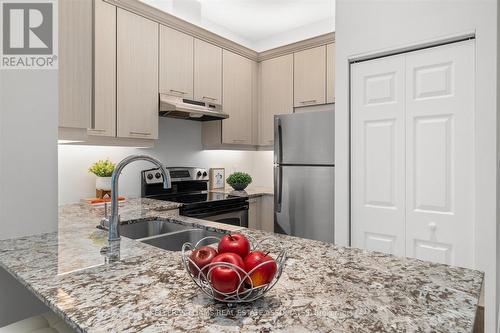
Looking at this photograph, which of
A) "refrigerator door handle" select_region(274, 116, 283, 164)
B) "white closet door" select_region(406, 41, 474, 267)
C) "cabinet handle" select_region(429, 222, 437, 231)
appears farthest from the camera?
"refrigerator door handle" select_region(274, 116, 283, 164)

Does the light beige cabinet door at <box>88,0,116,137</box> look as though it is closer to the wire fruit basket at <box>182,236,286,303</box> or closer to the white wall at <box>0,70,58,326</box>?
the white wall at <box>0,70,58,326</box>

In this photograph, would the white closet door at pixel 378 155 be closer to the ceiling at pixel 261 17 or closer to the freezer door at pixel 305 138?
the freezer door at pixel 305 138

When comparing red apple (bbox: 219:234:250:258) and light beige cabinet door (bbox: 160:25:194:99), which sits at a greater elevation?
light beige cabinet door (bbox: 160:25:194:99)

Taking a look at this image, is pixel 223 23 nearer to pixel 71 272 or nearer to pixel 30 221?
pixel 30 221

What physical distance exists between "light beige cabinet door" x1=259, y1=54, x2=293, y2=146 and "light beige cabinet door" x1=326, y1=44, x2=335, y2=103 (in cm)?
45

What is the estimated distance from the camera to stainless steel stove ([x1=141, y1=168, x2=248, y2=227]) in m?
2.90

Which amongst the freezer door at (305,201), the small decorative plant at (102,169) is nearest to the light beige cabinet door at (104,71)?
the small decorative plant at (102,169)

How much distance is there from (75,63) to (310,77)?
2316mm

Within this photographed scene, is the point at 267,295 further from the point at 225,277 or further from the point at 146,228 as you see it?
the point at 146,228

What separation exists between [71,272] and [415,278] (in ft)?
3.41

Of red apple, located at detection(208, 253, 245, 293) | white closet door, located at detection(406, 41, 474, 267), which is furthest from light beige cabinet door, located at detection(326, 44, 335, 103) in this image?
Answer: red apple, located at detection(208, 253, 245, 293)

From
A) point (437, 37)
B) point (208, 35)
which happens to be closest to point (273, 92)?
point (208, 35)

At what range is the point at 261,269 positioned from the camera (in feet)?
2.48

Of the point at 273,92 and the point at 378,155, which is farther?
the point at 273,92
